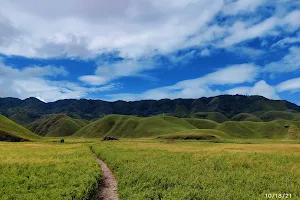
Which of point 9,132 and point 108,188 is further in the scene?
point 9,132

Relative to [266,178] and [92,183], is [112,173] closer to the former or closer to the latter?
[92,183]

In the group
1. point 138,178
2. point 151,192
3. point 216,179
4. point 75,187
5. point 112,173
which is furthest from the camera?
point 112,173

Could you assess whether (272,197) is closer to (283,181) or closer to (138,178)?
(283,181)

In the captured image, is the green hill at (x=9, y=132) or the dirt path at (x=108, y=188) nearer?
the dirt path at (x=108, y=188)

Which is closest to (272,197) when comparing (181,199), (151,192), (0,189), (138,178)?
(181,199)

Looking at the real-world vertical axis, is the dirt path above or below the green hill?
below

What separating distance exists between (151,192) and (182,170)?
10.0 m

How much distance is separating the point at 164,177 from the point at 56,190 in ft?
29.9

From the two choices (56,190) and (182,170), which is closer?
(56,190)

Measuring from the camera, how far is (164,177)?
24688 mm

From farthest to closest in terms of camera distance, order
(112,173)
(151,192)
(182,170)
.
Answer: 1. (112,173)
2. (182,170)
3. (151,192)

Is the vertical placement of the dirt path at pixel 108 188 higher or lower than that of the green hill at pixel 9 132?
lower

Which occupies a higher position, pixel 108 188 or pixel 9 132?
pixel 9 132

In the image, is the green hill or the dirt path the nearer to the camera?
the dirt path
